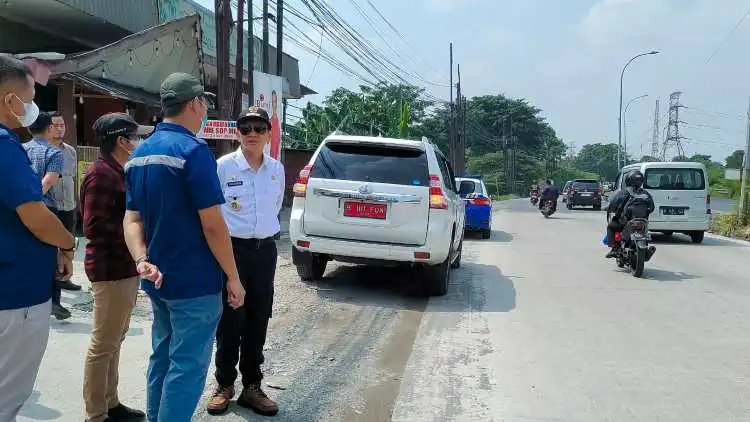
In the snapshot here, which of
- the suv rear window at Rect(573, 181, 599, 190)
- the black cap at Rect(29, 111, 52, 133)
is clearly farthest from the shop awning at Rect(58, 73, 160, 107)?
the suv rear window at Rect(573, 181, 599, 190)

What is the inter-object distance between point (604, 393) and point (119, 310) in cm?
328

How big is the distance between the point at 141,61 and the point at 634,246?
417 inches

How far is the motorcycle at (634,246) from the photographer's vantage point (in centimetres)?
980

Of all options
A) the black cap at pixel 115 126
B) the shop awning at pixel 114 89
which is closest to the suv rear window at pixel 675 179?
the shop awning at pixel 114 89

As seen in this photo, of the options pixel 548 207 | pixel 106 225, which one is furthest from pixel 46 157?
pixel 548 207

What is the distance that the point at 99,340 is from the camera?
347 centimetres

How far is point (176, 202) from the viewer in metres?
2.89

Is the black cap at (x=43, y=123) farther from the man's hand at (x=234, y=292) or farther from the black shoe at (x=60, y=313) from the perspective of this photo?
the man's hand at (x=234, y=292)

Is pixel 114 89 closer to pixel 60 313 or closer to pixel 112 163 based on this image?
pixel 60 313

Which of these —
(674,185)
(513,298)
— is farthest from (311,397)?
(674,185)

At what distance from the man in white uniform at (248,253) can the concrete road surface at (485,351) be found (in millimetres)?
232

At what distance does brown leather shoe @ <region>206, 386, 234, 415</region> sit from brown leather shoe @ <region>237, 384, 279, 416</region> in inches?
3.0

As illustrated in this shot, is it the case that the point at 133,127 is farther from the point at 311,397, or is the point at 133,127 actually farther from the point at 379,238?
the point at 379,238

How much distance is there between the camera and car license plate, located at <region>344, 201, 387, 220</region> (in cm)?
733
